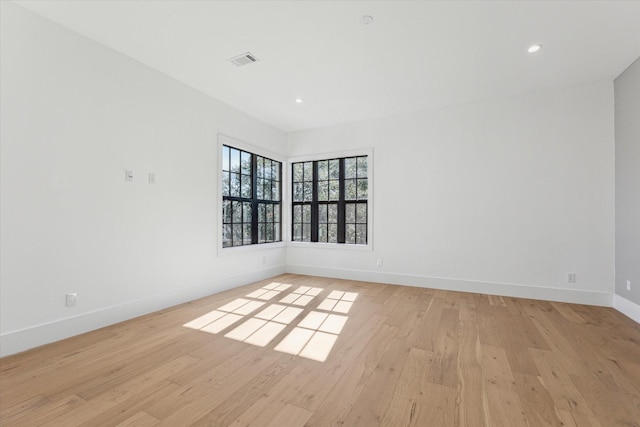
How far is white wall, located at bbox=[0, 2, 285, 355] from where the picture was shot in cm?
234

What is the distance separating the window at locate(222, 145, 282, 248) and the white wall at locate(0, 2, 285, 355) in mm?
453

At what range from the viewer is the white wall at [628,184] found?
308 centimetres

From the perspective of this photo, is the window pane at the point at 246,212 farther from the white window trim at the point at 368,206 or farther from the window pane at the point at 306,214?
the window pane at the point at 306,214

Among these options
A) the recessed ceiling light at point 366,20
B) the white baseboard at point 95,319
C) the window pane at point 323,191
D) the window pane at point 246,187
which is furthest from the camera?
the window pane at point 323,191

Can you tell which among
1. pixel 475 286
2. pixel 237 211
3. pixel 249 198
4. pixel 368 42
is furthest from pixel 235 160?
pixel 475 286

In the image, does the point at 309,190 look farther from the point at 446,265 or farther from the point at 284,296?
the point at 446,265

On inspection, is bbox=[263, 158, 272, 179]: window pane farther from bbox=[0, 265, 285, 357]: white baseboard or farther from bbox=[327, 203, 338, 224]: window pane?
bbox=[0, 265, 285, 357]: white baseboard

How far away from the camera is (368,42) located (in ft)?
9.14

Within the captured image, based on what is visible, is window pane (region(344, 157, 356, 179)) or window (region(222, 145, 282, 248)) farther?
window pane (region(344, 157, 356, 179))

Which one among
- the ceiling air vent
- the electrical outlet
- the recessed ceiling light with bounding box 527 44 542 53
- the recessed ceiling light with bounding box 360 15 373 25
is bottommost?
the electrical outlet

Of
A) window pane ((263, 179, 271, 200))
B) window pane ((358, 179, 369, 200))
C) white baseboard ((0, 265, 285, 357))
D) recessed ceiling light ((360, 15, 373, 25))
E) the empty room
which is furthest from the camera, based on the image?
window pane ((263, 179, 271, 200))

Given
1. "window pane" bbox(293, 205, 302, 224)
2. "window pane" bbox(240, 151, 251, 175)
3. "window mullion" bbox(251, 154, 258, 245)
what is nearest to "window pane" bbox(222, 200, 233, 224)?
"window mullion" bbox(251, 154, 258, 245)

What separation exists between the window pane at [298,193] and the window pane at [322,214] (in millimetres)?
463

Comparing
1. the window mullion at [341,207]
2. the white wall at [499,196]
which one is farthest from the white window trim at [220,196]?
the white wall at [499,196]
